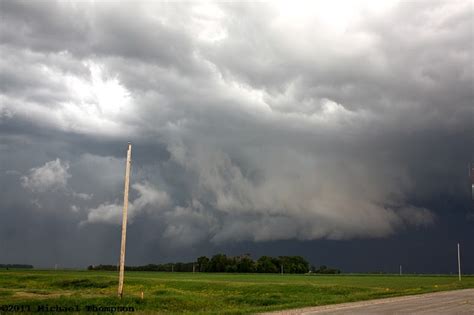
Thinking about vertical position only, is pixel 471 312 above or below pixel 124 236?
below

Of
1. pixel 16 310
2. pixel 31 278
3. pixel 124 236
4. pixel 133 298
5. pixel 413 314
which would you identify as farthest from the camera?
pixel 31 278

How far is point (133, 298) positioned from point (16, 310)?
827 cm

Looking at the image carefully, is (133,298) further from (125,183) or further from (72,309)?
(125,183)

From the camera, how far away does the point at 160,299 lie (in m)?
37.4

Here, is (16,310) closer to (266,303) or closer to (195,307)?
(195,307)

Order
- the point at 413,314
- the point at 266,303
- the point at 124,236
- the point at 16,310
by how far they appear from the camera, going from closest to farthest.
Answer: the point at 413,314 → the point at 16,310 → the point at 124,236 → the point at 266,303

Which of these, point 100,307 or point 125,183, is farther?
point 125,183

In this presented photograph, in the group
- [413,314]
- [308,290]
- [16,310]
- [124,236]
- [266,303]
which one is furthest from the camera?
[308,290]

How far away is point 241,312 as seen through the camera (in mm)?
26797

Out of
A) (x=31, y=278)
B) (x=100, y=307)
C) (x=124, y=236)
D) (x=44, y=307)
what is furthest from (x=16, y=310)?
(x=31, y=278)

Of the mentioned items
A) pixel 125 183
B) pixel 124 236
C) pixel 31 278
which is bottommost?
pixel 31 278

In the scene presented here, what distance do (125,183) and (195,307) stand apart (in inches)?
421

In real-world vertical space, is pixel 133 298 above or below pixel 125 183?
below

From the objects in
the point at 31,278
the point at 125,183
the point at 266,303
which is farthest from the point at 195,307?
the point at 31,278
